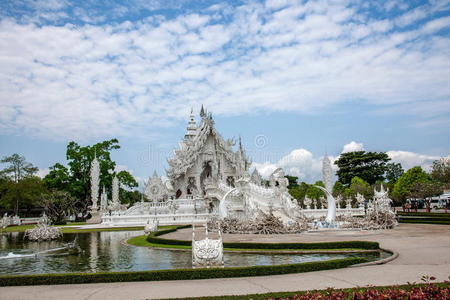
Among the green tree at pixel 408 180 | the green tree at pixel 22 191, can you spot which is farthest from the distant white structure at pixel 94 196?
the green tree at pixel 408 180

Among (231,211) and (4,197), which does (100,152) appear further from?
(231,211)

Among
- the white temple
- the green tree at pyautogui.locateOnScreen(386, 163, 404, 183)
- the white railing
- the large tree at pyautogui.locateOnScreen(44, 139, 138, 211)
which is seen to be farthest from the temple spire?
the green tree at pyautogui.locateOnScreen(386, 163, 404, 183)

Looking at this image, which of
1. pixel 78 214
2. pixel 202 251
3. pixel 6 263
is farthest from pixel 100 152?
pixel 202 251

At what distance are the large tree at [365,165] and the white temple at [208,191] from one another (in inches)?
1170

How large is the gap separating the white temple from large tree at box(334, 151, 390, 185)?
2971 centimetres

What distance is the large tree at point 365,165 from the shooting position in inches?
2810

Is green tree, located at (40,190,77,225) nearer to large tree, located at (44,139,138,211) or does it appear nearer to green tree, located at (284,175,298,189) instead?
large tree, located at (44,139,138,211)

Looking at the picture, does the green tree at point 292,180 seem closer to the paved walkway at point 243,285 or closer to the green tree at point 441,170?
the green tree at point 441,170

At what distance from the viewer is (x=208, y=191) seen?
40.9 m

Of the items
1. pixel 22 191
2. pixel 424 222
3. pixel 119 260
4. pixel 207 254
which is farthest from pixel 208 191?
pixel 207 254

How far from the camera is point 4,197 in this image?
48.2m

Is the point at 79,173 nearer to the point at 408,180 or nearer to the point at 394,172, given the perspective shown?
the point at 408,180

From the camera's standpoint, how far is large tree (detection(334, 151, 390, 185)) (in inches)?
2810

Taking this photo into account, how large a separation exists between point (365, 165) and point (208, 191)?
1630 inches
